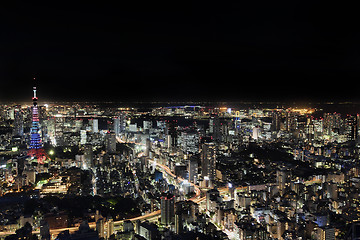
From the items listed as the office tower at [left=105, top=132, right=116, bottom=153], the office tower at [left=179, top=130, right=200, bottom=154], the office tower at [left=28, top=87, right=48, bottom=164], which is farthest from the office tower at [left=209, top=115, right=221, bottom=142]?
the office tower at [left=28, top=87, right=48, bottom=164]

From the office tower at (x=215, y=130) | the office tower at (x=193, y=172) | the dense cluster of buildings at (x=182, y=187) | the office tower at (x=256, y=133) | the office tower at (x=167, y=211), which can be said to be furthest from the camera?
the office tower at (x=256, y=133)

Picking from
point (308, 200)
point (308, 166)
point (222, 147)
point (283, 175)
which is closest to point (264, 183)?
point (283, 175)

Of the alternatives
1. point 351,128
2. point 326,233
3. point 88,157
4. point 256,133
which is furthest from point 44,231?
point 351,128

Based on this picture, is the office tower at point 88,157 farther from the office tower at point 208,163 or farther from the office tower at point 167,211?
the office tower at point 167,211

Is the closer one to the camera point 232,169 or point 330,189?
point 330,189

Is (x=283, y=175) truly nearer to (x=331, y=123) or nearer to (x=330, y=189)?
(x=330, y=189)

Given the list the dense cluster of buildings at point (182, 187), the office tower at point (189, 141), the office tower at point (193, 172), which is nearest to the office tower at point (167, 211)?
the dense cluster of buildings at point (182, 187)

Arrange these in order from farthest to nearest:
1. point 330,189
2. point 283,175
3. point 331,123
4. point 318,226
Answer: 1. point 331,123
2. point 283,175
3. point 330,189
4. point 318,226
